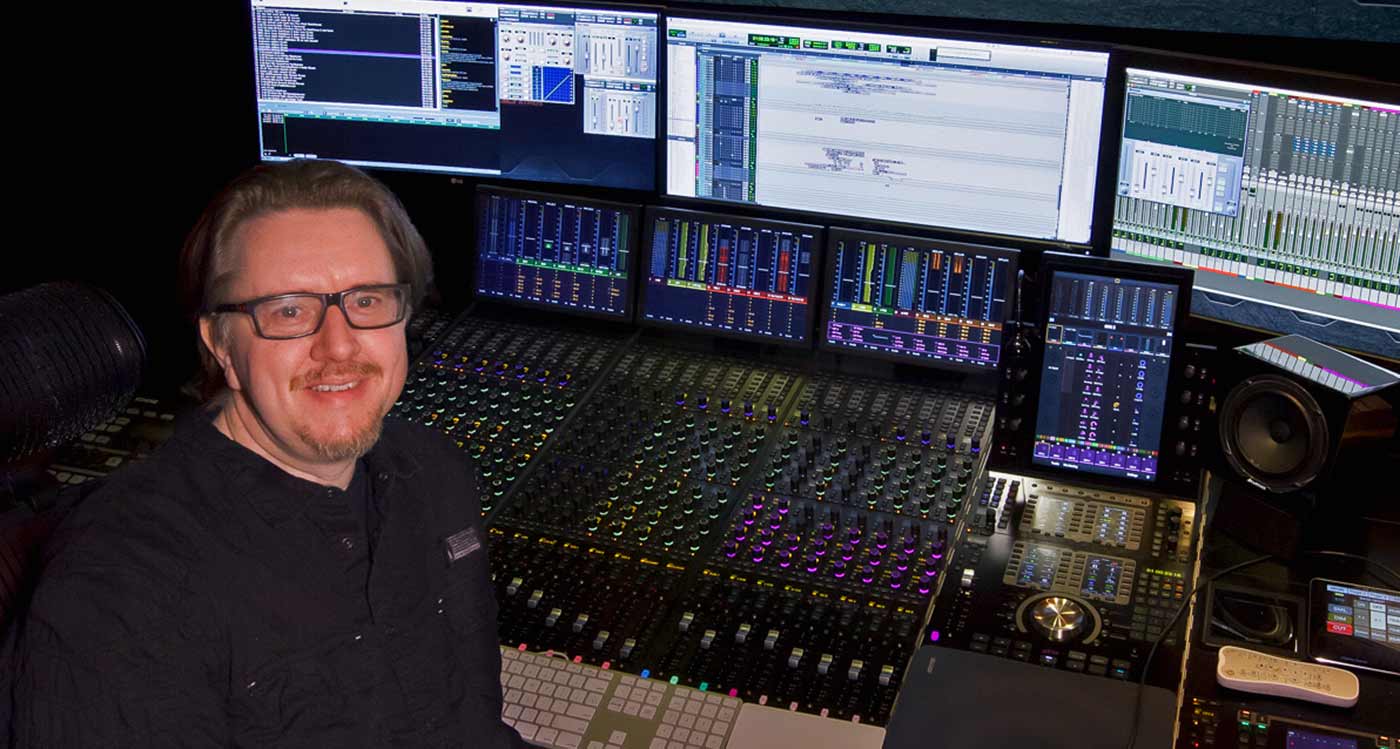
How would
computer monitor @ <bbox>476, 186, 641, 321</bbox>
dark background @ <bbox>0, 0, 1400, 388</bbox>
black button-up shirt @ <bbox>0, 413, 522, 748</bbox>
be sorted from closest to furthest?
black button-up shirt @ <bbox>0, 413, 522, 748</bbox> → computer monitor @ <bbox>476, 186, 641, 321</bbox> → dark background @ <bbox>0, 0, 1400, 388</bbox>

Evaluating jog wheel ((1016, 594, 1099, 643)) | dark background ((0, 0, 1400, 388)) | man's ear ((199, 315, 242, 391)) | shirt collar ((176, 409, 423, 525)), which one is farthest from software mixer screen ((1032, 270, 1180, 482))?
man's ear ((199, 315, 242, 391))

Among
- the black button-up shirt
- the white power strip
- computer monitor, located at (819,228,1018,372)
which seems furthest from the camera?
computer monitor, located at (819,228,1018,372)

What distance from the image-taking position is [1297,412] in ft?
8.61

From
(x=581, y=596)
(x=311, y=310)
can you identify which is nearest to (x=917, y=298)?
(x=581, y=596)

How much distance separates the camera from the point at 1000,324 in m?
3.05

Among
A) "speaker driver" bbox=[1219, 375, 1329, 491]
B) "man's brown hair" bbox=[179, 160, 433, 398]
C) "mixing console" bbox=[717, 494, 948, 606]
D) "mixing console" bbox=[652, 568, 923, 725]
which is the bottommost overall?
"mixing console" bbox=[652, 568, 923, 725]

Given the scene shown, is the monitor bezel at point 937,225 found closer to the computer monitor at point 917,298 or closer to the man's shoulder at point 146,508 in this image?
the computer monitor at point 917,298

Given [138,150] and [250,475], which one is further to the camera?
[138,150]

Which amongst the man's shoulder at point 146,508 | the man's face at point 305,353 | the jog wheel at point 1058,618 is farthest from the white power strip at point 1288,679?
the man's shoulder at point 146,508

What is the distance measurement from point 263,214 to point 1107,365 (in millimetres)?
1508

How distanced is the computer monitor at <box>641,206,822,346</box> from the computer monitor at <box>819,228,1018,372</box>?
0.06 meters

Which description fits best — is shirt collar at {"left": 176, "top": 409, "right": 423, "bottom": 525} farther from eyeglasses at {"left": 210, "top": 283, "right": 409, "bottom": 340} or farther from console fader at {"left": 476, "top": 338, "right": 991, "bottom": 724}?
console fader at {"left": 476, "top": 338, "right": 991, "bottom": 724}

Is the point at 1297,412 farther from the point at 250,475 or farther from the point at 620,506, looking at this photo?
the point at 250,475

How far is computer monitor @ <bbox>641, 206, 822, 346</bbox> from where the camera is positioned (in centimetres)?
318
